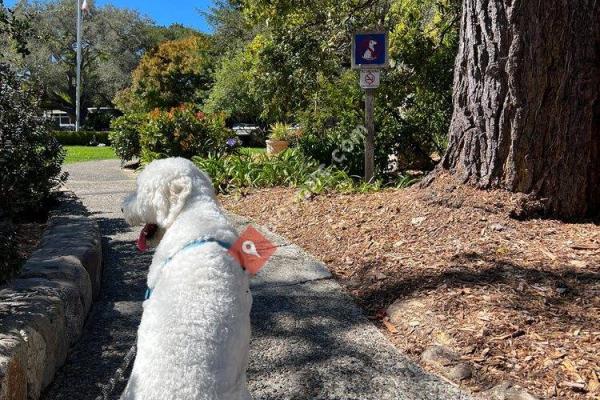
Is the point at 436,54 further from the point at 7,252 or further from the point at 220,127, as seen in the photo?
the point at 7,252

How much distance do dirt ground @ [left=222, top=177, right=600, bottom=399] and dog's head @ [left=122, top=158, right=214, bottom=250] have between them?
2.07 meters

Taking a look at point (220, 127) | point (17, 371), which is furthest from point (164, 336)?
point (220, 127)

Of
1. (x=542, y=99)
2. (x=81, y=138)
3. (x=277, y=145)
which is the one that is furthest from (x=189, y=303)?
(x=81, y=138)

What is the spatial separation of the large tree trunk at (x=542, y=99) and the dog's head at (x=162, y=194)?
4.06m

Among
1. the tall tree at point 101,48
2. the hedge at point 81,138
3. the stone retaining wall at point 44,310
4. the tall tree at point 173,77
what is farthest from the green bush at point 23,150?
the tall tree at point 101,48

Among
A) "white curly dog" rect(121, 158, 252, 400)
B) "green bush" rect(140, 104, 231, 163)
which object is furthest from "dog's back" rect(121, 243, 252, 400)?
"green bush" rect(140, 104, 231, 163)

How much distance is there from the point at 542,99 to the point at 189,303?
459cm

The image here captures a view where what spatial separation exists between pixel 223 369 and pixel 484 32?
4826mm

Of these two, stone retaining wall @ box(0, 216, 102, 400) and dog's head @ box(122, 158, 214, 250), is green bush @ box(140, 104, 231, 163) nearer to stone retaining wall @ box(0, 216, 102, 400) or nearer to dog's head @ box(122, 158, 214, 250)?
stone retaining wall @ box(0, 216, 102, 400)

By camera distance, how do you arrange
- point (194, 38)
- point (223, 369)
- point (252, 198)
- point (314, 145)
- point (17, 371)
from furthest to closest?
point (194, 38) < point (314, 145) < point (252, 198) < point (17, 371) < point (223, 369)

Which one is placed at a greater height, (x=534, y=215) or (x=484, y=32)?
(x=484, y=32)

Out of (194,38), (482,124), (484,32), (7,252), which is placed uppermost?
(194,38)

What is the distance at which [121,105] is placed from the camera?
111 feet

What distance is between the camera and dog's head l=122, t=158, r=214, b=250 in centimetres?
200
